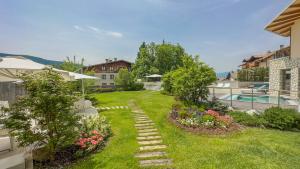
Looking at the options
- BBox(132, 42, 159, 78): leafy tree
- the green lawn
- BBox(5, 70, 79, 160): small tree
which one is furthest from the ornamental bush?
BBox(132, 42, 159, 78): leafy tree

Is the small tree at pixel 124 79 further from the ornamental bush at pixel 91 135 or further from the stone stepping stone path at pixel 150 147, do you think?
the ornamental bush at pixel 91 135

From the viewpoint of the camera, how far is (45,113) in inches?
172

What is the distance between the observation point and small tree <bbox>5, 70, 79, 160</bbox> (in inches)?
163

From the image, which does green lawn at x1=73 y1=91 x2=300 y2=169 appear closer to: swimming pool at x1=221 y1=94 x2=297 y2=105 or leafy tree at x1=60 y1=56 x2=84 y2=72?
swimming pool at x1=221 y1=94 x2=297 y2=105

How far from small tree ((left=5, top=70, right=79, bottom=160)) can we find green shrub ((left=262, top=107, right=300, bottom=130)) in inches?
340

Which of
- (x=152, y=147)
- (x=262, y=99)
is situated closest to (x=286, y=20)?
(x=262, y=99)

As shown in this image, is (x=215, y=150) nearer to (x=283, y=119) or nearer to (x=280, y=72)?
(x=283, y=119)

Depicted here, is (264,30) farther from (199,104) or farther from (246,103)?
(199,104)

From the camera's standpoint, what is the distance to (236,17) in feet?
Answer: 58.8

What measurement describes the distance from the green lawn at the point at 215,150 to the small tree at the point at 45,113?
3.38ft

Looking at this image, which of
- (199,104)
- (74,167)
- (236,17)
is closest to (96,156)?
(74,167)

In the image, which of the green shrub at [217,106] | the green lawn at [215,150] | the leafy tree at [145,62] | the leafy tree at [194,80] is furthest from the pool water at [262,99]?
the leafy tree at [145,62]

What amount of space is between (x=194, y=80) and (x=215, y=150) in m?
5.11

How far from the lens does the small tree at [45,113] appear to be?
4133 mm
